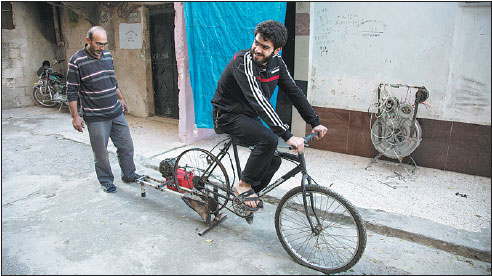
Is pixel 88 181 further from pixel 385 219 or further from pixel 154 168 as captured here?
pixel 385 219

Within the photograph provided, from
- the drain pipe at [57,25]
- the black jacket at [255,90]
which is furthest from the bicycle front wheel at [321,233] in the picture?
the drain pipe at [57,25]

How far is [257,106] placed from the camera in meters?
2.96

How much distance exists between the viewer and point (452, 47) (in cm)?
468

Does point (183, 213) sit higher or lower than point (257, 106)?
lower

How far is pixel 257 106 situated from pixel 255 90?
0.46ft

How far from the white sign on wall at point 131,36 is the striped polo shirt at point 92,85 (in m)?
4.02

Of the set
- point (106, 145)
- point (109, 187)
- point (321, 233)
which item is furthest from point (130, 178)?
point (321, 233)

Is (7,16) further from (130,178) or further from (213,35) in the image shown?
(130,178)

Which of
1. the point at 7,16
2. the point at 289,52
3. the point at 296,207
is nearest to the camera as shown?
the point at 296,207

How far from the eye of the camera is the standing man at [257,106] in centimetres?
295

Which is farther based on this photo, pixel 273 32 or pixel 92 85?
pixel 92 85

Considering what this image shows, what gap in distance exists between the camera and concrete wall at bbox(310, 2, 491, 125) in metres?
4.57

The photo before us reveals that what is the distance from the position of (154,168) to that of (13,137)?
377 cm

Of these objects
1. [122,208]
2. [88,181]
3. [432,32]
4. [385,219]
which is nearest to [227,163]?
[122,208]
